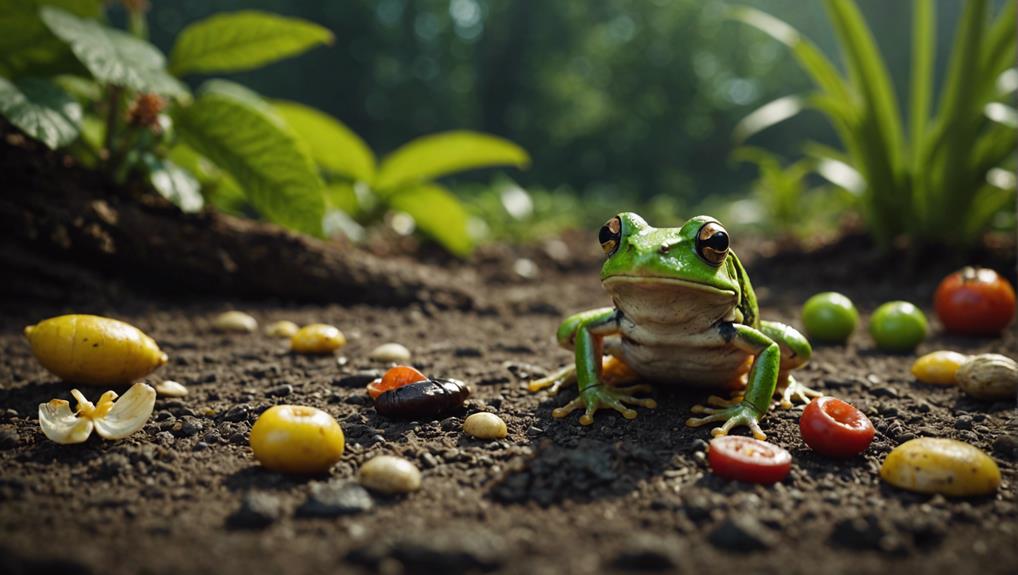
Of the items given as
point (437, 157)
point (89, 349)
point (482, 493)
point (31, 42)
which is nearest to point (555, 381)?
point (482, 493)

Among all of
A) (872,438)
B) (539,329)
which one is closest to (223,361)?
(539,329)

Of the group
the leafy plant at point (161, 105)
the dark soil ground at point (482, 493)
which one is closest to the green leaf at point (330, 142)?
the leafy plant at point (161, 105)

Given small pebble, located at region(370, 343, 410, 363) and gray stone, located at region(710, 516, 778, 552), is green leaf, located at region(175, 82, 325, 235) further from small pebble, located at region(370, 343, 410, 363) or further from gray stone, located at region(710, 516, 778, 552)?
gray stone, located at region(710, 516, 778, 552)

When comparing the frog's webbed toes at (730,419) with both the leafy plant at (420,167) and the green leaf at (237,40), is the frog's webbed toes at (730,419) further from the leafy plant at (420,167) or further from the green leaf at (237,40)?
the leafy plant at (420,167)

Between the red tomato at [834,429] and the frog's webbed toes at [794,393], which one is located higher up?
the frog's webbed toes at [794,393]

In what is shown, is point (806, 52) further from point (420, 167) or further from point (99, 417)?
point (99, 417)
